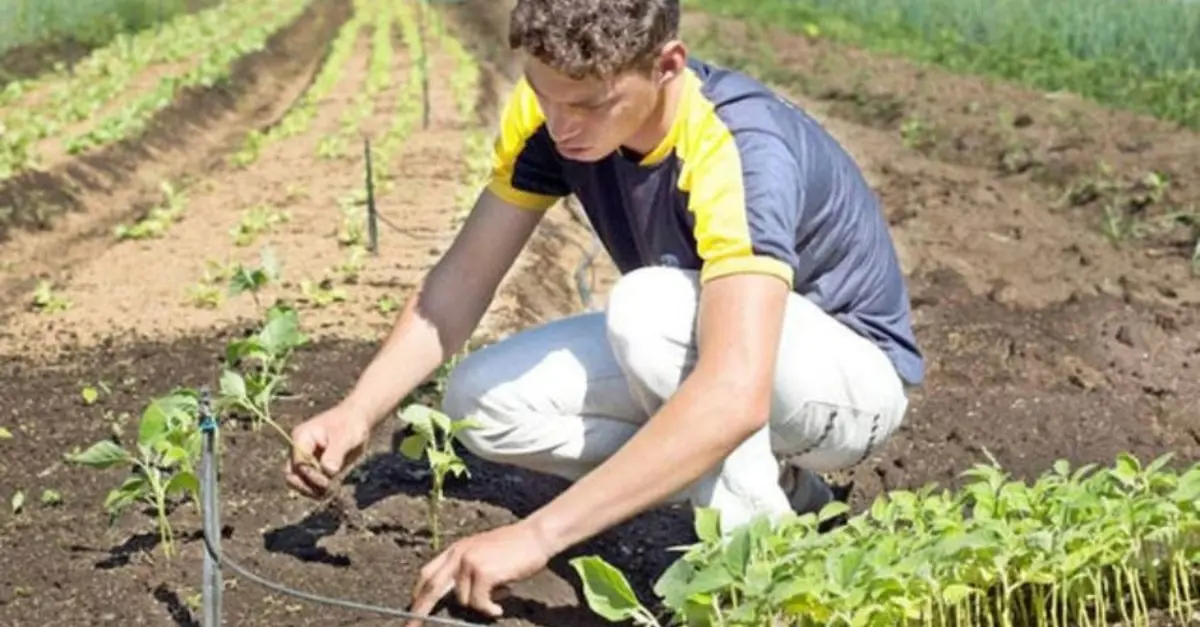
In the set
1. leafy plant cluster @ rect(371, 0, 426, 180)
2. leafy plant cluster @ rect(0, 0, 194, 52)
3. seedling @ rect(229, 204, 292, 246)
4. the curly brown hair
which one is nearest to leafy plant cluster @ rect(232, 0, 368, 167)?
leafy plant cluster @ rect(371, 0, 426, 180)

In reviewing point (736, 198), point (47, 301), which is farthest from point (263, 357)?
point (47, 301)

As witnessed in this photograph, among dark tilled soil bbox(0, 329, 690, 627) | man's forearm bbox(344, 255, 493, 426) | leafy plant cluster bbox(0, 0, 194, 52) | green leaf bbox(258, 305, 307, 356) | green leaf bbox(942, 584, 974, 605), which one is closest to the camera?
green leaf bbox(942, 584, 974, 605)

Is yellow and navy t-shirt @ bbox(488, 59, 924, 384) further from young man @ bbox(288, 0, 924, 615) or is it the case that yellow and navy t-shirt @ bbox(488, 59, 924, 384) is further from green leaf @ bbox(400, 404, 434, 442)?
green leaf @ bbox(400, 404, 434, 442)

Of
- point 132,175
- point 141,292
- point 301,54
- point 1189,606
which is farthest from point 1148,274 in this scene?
point 301,54

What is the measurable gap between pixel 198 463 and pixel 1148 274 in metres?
3.85

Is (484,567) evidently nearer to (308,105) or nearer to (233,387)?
(233,387)

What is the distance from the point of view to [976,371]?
18.4 feet

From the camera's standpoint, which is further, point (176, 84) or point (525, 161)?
point (176, 84)

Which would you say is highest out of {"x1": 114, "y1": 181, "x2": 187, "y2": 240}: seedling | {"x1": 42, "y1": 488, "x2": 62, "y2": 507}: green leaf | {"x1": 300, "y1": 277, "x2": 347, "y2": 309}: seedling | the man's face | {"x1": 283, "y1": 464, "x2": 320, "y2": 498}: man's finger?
the man's face

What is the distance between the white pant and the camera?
346cm

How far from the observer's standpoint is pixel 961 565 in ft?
9.73

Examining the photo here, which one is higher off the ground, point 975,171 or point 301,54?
point 975,171

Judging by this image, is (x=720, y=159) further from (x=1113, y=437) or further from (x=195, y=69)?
(x=195, y=69)

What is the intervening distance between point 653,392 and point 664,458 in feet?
1.73
